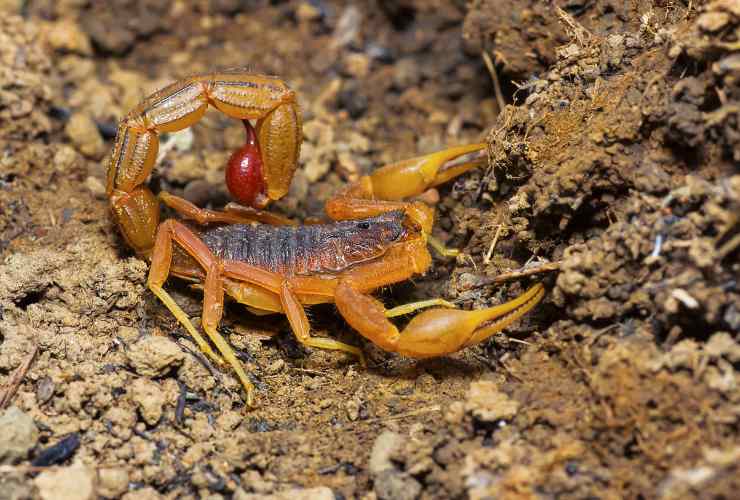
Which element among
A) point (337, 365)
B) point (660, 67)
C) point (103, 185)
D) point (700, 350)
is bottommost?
point (337, 365)

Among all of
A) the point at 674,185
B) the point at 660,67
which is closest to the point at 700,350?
the point at 674,185

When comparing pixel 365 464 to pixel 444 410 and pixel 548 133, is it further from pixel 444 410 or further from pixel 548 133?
pixel 548 133

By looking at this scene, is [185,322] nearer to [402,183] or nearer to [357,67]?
[402,183]

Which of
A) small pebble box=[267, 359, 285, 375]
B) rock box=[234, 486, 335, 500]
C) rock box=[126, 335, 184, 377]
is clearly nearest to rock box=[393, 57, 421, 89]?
small pebble box=[267, 359, 285, 375]

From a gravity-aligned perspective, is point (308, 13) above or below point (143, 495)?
above

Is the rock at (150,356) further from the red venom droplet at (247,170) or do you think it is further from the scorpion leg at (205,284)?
the red venom droplet at (247,170)

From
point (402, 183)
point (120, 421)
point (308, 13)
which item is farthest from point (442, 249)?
point (308, 13)
